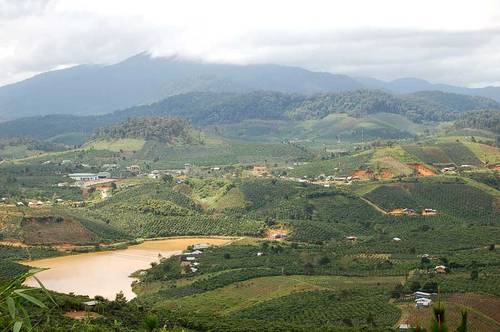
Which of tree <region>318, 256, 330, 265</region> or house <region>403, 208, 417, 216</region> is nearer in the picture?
tree <region>318, 256, 330, 265</region>

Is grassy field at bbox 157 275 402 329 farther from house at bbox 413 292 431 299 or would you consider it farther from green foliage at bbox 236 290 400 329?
house at bbox 413 292 431 299

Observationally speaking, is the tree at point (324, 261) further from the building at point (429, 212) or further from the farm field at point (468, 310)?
the building at point (429, 212)

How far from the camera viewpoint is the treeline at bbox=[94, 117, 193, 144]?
162875 mm

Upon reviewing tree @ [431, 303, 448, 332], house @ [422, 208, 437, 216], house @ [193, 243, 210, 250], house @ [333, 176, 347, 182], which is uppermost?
tree @ [431, 303, 448, 332]

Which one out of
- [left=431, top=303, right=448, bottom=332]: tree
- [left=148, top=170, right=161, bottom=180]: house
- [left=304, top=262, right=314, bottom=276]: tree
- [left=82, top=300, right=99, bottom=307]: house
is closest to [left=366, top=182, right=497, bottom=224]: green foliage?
[left=304, top=262, right=314, bottom=276]: tree

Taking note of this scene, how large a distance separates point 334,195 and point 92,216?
109 ft

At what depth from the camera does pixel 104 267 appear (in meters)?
62.7

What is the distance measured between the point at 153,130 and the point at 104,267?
10235 cm

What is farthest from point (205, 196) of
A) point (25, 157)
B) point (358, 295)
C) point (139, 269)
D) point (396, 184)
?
point (25, 157)

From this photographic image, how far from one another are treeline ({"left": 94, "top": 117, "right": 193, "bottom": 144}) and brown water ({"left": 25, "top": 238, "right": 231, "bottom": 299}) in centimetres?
8861

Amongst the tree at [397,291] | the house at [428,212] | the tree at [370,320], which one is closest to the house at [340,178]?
the house at [428,212]

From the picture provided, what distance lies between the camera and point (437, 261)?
58656 mm

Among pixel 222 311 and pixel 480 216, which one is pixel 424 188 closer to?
pixel 480 216

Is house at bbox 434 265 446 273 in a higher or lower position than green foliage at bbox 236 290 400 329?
lower
